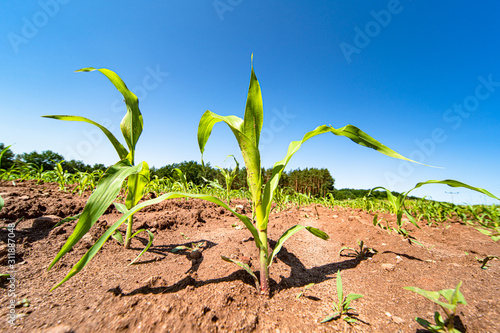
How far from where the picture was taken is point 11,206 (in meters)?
1.46

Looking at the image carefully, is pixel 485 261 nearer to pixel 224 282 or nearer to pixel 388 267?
pixel 388 267

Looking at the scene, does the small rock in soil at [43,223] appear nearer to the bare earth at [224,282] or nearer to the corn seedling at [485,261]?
the bare earth at [224,282]

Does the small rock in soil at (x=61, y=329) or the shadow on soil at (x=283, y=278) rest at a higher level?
the shadow on soil at (x=283, y=278)

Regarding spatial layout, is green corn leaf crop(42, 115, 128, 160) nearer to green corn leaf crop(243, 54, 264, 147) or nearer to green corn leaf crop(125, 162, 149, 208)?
green corn leaf crop(125, 162, 149, 208)

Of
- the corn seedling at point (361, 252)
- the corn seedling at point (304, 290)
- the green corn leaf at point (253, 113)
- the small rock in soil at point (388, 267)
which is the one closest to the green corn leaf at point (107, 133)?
the green corn leaf at point (253, 113)

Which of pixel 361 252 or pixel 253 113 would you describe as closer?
A: pixel 253 113

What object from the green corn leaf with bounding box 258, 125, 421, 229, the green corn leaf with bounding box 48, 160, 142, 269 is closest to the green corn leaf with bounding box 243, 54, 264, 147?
the green corn leaf with bounding box 258, 125, 421, 229

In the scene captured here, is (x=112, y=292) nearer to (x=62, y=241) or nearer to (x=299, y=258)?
(x=62, y=241)

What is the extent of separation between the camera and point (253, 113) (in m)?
1.01

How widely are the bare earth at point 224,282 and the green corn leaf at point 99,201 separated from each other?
0.32 m

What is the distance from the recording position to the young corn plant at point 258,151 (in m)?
0.93

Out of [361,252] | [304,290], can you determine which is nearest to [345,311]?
[304,290]

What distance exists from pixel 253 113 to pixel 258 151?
0.65 ft

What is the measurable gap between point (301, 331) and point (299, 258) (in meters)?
0.64
